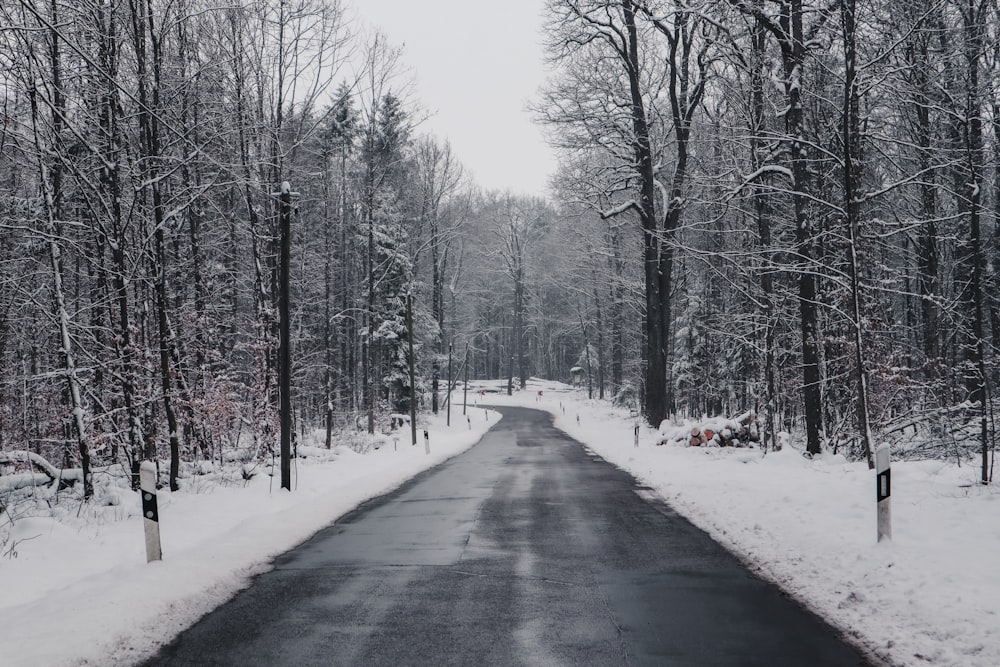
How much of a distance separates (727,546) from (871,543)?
5.17ft

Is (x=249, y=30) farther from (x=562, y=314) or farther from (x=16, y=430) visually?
(x=562, y=314)

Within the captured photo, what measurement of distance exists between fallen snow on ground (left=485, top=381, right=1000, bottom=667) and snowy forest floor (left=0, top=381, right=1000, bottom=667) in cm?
2

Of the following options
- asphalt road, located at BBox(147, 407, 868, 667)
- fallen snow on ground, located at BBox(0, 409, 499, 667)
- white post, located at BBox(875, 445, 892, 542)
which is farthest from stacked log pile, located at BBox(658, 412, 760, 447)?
white post, located at BBox(875, 445, 892, 542)

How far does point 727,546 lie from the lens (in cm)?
820

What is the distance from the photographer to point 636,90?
2459cm

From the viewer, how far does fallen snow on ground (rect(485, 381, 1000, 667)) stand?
4946mm

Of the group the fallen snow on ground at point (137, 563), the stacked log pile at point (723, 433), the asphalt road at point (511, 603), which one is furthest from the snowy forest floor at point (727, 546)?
the stacked log pile at point (723, 433)

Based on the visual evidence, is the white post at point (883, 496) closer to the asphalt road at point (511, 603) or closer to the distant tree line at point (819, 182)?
the asphalt road at point (511, 603)

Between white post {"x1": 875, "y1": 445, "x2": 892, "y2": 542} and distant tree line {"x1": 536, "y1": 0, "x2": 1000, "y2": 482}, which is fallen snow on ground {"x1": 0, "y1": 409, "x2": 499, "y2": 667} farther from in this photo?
distant tree line {"x1": 536, "y1": 0, "x2": 1000, "y2": 482}

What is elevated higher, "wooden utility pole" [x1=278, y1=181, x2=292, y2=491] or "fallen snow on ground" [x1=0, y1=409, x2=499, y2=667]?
"wooden utility pole" [x1=278, y1=181, x2=292, y2=491]

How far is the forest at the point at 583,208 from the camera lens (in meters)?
12.0

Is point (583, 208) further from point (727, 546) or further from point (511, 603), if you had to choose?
point (511, 603)

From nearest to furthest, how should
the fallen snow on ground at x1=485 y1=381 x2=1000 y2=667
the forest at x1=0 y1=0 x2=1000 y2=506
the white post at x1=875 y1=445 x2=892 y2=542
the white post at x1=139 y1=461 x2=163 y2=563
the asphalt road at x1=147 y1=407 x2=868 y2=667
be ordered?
the asphalt road at x1=147 y1=407 x2=868 y2=667
the fallen snow on ground at x1=485 y1=381 x2=1000 y2=667
the white post at x1=875 y1=445 x2=892 y2=542
the white post at x1=139 y1=461 x2=163 y2=563
the forest at x1=0 y1=0 x2=1000 y2=506

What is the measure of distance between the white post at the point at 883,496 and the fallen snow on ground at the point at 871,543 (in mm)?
174
